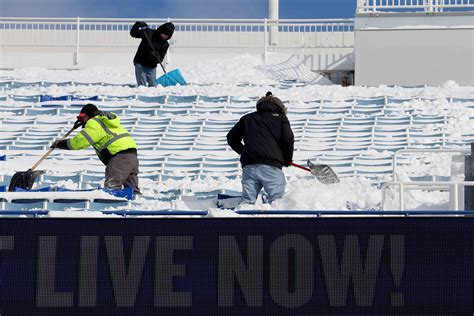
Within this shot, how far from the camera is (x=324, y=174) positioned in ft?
40.3

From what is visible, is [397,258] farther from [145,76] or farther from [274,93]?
[145,76]

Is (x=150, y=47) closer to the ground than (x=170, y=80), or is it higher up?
higher up

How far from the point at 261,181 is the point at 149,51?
9017 mm

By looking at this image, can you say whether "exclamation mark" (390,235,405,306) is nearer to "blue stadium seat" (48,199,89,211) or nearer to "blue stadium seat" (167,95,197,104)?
"blue stadium seat" (48,199,89,211)

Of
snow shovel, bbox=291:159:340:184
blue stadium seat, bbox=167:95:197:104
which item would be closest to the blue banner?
snow shovel, bbox=291:159:340:184

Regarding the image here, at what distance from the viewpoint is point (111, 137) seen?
38.8ft

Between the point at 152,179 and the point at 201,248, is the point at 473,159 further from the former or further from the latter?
the point at 152,179

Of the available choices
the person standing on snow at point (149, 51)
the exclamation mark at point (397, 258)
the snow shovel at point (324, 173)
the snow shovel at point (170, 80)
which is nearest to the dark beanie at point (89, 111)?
the snow shovel at point (324, 173)

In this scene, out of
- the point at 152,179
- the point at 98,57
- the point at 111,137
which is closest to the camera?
the point at 111,137

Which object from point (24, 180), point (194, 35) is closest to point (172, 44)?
point (194, 35)

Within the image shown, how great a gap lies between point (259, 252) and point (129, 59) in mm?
18106

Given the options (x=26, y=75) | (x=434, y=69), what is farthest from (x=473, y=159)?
(x=26, y=75)

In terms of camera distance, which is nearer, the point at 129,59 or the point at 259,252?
the point at 259,252

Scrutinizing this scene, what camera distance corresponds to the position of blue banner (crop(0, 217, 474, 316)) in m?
7.59
